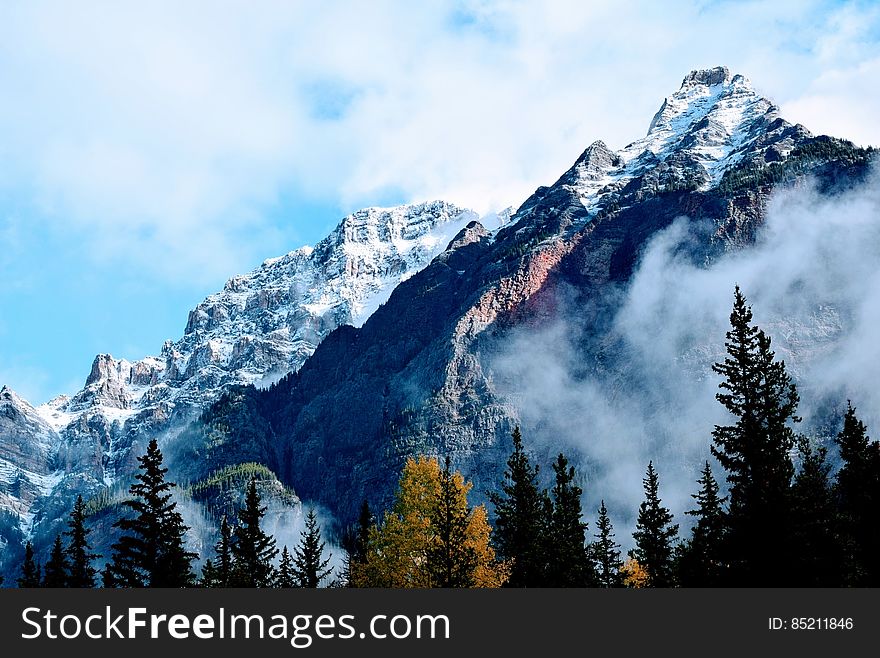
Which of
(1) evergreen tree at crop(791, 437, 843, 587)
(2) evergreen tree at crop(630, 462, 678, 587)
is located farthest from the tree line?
(2) evergreen tree at crop(630, 462, 678, 587)

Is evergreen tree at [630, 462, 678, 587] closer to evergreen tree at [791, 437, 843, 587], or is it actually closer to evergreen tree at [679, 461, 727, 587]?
evergreen tree at [679, 461, 727, 587]

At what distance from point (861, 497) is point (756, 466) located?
18659 millimetres

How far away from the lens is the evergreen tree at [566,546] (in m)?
56.0

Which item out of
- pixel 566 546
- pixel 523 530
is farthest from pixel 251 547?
pixel 566 546

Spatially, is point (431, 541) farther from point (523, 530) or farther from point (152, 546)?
point (152, 546)

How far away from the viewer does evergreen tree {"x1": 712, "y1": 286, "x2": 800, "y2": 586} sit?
41.4m

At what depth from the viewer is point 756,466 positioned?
147 ft

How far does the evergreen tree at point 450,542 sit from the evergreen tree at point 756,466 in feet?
47.4

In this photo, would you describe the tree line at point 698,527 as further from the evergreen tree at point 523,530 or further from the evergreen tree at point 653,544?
the evergreen tree at point 653,544
